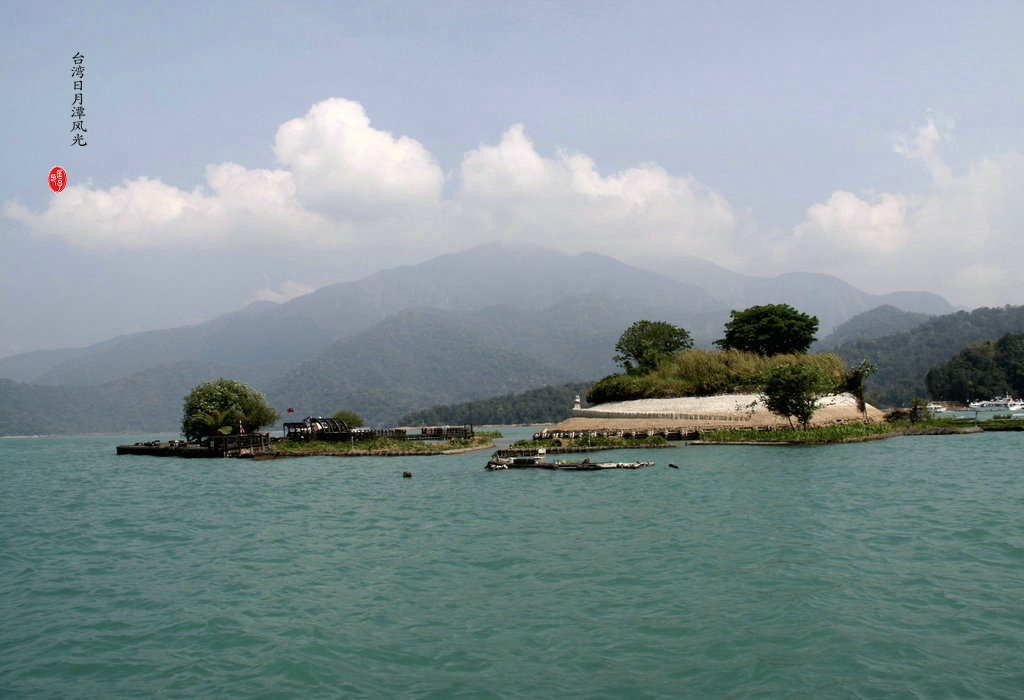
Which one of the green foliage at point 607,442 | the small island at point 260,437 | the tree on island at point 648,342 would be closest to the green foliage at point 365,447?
the small island at point 260,437

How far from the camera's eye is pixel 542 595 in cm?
1070

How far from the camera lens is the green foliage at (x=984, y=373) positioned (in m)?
109

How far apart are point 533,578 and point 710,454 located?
942 inches

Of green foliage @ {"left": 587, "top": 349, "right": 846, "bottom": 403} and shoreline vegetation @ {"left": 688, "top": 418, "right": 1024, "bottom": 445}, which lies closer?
shoreline vegetation @ {"left": 688, "top": 418, "right": 1024, "bottom": 445}

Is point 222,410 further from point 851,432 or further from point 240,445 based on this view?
point 851,432

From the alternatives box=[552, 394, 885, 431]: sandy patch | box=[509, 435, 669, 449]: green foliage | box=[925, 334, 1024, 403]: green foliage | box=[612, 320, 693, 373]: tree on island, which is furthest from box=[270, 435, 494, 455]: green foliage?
box=[925, 334, 1024, 403]: green foliage

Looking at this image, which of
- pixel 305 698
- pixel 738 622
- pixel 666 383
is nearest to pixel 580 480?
pixel 738 622

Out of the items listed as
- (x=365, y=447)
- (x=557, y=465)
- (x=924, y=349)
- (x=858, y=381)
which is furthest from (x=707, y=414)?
(x=924, y=349)

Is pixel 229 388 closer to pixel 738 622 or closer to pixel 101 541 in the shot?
pixel 101 541

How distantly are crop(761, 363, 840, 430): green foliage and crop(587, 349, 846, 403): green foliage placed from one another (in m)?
9.92

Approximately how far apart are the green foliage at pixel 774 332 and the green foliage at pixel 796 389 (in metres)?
23.7

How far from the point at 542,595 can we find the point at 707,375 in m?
48.2

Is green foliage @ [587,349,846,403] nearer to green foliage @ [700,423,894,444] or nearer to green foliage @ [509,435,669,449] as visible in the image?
green foliage @ [700,423,894,444]

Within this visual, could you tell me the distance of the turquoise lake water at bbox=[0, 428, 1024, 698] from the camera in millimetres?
7734
